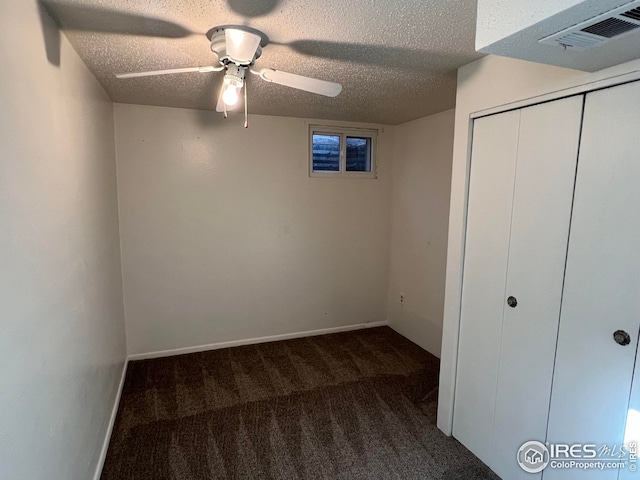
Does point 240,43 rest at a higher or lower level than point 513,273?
higher

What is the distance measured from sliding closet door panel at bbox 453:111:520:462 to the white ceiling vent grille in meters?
0.71

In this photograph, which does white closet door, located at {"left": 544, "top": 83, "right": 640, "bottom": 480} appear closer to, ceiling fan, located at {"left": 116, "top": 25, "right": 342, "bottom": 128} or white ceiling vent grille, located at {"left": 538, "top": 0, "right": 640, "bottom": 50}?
white ceiling vent grille, located at {"left": 538, "top": 0, "right": 640, "bottom": 50}

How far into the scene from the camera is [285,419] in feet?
8.04

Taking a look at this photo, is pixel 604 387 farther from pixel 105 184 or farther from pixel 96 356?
pixel 105 184

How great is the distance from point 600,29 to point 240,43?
1337mm

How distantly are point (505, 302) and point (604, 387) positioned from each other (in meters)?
0.55

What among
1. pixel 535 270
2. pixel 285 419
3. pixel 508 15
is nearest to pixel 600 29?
pixel 508 15

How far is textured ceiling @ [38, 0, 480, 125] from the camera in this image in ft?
4.71

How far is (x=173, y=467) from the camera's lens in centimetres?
202

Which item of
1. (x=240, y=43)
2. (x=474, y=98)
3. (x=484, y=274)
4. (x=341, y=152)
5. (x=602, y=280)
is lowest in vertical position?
(x=484, y=274)

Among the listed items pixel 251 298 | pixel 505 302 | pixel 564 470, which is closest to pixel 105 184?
pixel 251 298

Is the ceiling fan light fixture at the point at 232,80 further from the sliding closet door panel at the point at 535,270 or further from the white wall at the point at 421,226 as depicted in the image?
the white wall at the point at 421,226

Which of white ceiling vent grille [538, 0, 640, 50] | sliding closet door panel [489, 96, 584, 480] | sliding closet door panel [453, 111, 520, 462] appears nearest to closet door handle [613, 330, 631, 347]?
sliding closet door panel [489, 96, 584, 480]

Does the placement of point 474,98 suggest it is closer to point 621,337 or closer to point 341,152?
point 621,337
